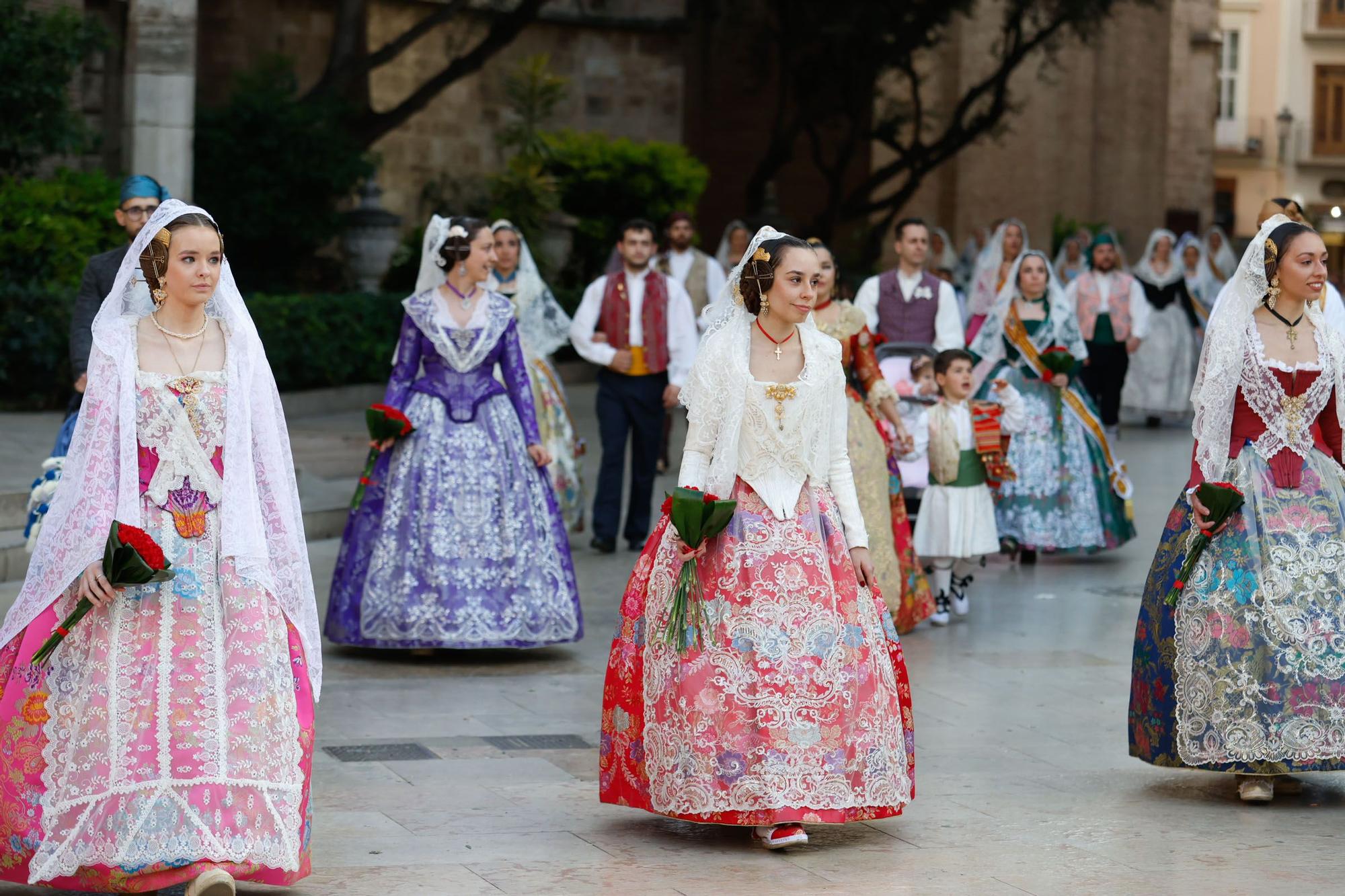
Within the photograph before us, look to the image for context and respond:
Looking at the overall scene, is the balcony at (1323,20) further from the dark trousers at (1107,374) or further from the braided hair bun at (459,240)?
the braided hair bun at (459,240)

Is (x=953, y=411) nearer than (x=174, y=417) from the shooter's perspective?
No

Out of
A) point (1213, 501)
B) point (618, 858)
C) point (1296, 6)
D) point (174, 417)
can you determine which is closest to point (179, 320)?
point (174, 417)

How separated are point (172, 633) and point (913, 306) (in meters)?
6.73

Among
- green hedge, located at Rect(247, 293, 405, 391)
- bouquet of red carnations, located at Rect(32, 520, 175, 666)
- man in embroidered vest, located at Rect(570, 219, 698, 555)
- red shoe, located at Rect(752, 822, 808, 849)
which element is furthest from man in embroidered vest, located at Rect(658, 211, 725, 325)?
bouquet of red carnations, located at Rect(32, 520, 175, 666)

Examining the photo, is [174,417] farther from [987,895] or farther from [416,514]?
[416,514]

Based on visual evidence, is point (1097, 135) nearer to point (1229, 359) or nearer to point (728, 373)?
point (1229, 359)

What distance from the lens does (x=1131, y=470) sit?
56.6 feet

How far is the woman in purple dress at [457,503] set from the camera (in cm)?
896

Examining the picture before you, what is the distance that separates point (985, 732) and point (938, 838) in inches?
67.5

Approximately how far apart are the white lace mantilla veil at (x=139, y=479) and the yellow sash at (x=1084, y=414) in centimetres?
712

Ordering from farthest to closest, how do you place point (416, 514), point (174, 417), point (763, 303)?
point (416, 514), point (763, 303), point (174, 417)

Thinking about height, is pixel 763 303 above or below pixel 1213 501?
above

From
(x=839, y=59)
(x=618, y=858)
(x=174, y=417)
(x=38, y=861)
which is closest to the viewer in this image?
(x=38, y=861)

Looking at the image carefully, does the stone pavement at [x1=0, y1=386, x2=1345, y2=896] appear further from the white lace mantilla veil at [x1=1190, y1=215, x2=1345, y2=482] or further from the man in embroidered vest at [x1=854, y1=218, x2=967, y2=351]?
the man in embroidered vest at [x1=854, y1=218, x2=967, y2=351]
